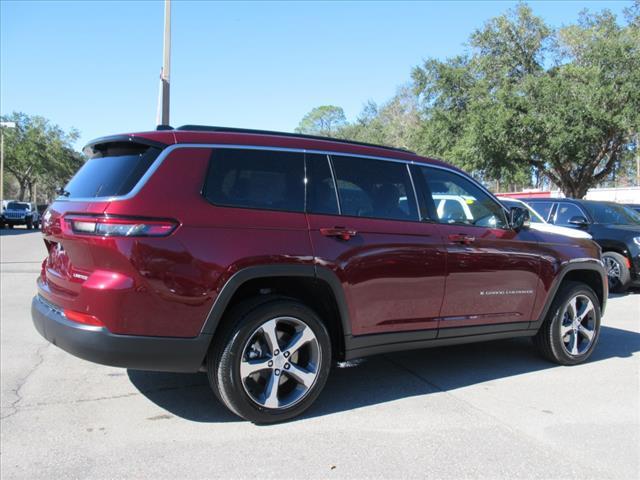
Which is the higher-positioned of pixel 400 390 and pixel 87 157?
pixel 87 157

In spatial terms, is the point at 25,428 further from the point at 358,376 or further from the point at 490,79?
the point at 490,79

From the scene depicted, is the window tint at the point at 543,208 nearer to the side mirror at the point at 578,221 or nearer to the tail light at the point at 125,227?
the side mirror at the point at 578,221

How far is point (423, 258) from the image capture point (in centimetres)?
410

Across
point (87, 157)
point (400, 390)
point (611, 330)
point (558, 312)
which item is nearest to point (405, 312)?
point (400, 390)

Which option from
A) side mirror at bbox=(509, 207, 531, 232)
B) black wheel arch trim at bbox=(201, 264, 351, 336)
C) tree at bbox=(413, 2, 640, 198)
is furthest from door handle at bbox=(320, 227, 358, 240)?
tree at bbox=(413, 2, 640, 198)

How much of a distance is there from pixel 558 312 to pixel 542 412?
139cm

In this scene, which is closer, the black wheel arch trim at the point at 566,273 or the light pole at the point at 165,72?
the black wheel arch trim at the point at 566,273

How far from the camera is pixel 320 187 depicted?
151 inches

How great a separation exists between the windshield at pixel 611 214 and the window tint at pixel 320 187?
8178mm

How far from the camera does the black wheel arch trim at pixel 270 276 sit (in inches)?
131

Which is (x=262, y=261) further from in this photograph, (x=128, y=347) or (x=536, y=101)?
(x=536, y=101)

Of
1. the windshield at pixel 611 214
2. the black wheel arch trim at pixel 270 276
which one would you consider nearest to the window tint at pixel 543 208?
the windshield at pixel 611 214

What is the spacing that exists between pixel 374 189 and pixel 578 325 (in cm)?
267

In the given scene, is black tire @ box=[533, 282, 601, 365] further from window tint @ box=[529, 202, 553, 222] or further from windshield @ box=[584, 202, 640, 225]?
windshield @ box=[584, 202, 640, 225]
